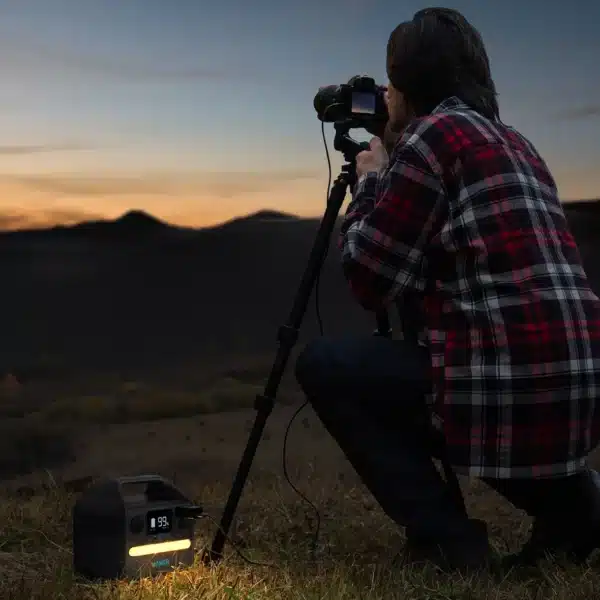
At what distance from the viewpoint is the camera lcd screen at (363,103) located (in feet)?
7.47

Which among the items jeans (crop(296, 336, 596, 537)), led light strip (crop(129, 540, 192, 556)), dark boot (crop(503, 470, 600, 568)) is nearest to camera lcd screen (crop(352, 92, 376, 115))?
jeans (crop(296, 336, 596, 537))

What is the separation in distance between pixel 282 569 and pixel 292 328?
602 mm

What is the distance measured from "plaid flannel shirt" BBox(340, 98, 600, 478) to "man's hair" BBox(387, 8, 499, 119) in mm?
90

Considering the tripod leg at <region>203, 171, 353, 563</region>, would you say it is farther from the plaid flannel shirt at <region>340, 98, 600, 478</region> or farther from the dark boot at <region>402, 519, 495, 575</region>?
the dark boot at <region>402, 519, 495, 575</region>

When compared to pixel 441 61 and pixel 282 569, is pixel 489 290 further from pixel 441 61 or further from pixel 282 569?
pixel 282 569

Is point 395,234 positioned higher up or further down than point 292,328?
higher up

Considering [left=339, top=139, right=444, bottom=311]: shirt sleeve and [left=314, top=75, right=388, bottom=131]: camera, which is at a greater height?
[left=314, top=75, right=388, bottom=131]: camera

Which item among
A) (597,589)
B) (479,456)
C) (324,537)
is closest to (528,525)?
(324,537)

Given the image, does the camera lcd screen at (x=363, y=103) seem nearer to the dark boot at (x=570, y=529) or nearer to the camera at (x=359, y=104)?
the camera at (x=359, y=104)

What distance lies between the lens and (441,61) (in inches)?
78.8

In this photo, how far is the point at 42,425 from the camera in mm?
3924

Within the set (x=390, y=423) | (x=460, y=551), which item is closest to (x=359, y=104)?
(x=390, y=423)

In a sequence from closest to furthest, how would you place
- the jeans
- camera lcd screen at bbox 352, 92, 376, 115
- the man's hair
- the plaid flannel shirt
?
the plaid flannel shirt → the man's hair → the jeans → camera lcd screen at bbox 352, 92, 376, 115

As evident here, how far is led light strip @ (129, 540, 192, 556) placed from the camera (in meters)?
2.16
